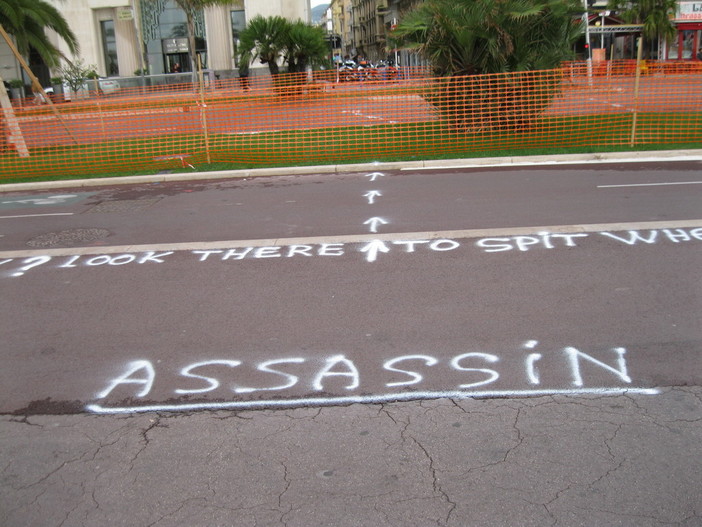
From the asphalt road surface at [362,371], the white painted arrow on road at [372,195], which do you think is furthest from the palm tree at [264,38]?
the asphalt road surface at [362,371]

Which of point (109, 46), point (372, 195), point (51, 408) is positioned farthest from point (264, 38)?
point (51, 408)

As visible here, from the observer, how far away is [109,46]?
47938mm

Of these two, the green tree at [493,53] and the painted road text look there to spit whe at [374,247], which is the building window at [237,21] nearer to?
the green tree at [493,53]

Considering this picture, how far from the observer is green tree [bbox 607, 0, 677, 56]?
1587 inches

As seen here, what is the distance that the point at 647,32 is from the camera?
1608 inches

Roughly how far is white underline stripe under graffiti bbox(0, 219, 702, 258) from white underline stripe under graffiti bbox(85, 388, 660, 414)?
155 inches

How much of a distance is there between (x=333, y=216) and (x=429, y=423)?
5.91 meters

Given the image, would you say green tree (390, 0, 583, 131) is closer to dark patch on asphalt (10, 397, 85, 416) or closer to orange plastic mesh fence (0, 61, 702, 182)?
orange plastic mesh fence (0, 61, 702, 182)

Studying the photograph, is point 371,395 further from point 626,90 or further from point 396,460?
point 626,90

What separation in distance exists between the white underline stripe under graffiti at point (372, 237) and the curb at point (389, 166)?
5264mm

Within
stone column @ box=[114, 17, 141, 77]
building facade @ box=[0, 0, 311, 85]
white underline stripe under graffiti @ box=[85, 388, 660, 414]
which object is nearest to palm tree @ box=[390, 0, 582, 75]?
white underline stripe under graffiti @ box=[85, 388, 660, 414]

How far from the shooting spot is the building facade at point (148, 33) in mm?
44750

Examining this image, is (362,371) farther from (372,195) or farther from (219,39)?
(219,39)

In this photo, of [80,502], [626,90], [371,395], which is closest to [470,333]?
[371,395]
